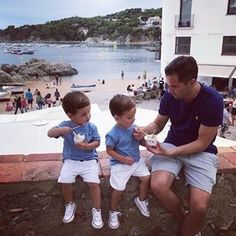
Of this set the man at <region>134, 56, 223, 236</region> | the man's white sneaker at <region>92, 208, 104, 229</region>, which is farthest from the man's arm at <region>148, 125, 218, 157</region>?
the man's white sneaker at <region>92, 208, 104, 229</region>

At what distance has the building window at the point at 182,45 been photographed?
23500 millimetres

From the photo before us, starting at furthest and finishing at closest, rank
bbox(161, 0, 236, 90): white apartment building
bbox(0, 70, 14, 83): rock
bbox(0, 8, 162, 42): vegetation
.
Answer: bbox(0, 8, 162, 42): vegetation
bbox(0, 70, 14, 83): rock
bbox(161, 0, 236, 90): white apartment building

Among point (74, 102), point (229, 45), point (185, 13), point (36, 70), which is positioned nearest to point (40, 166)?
point (74, 102)

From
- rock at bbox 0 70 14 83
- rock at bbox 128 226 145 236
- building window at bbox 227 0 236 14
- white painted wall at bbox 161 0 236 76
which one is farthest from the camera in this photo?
rock at bbox 0 70 14 83

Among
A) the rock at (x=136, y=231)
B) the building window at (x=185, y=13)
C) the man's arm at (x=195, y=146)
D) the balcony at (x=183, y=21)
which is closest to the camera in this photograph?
the man's arm at (x=195, y=146)

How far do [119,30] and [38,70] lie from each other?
136 metres

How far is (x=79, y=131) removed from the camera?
8.36ft

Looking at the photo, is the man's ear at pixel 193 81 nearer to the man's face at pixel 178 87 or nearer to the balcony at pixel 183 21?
the man's face at pixel 178 87

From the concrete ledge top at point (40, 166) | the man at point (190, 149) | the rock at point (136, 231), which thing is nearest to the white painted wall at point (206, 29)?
the concrete ledge top at point (40, 166)

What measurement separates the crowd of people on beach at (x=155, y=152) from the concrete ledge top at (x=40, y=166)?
117 millimetres

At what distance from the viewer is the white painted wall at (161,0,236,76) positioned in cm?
2140

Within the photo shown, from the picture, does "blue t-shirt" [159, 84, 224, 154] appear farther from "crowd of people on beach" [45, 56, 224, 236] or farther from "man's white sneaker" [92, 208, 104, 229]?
"man's white sneaker" [92, 208, 104, 229]

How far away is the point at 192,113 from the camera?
8.27 ft

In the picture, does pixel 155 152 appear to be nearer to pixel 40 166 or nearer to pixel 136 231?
pixel 136 231
